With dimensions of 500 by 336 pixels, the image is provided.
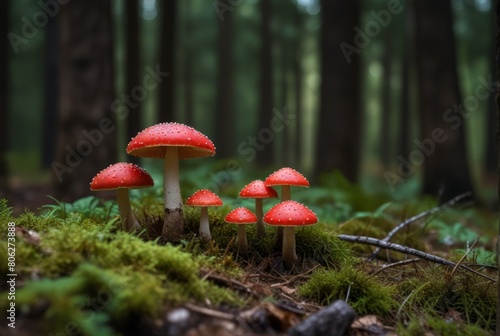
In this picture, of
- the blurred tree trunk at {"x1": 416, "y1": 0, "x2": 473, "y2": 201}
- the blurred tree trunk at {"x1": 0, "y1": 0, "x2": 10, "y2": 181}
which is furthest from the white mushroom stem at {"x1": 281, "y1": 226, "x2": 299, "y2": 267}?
the blurred tree trunk at {"x1": 0, "y1": 0, "x2": 10, "y2": 181}

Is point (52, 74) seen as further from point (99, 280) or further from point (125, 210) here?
point (99, 280)

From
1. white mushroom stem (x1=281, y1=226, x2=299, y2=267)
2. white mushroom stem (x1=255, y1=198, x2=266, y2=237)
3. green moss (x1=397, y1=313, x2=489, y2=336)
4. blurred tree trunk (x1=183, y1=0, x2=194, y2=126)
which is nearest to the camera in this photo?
green moss (x1=397, y1=313, x2=489, y2=336)

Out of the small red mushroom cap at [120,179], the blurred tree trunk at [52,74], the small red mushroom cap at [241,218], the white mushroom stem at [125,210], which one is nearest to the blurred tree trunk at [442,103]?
the small red mushroom cap at [241,218]

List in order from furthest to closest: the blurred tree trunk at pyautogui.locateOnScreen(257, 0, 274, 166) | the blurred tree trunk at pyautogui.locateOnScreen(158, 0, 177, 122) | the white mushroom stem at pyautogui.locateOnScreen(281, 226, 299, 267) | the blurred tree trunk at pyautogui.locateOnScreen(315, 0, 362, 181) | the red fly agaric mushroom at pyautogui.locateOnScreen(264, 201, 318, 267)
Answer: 1. the blurred tree trunk at pyautogui.locateOnScreen(257, 0, 274, 166)
2. the blurred tree trunk at pyautogui.locateOnScreen(158, 0, 177, 122)
3. the blurred tree trunk at pyautogui.locateOnScreen(315, 0, 362, 181)
4. the white mushroom stem at pyautogui.locateOnScreen(281, 226, 299, 267)
5. the red fly agaric mushroom at pyautogui.locateOnScreen(264, 201, 318, 267)

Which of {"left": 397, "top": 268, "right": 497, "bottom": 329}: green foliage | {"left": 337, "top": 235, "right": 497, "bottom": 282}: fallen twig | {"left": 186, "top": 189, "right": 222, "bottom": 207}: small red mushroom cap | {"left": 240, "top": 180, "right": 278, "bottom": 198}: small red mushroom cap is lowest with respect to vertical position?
{"left": 397, "top": 268, "right": 497, "bottom": 329}: green foliage

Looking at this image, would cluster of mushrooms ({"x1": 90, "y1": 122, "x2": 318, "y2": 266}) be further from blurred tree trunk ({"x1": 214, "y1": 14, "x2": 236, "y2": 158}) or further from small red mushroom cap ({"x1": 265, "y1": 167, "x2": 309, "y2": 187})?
blurred tree trunk ({"x1": 214, "y1": 14, "x2": 236, "y2": 158})

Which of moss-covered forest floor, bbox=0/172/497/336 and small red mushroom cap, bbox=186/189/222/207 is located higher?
small red mushroom cap, bbox=186/189/222/207

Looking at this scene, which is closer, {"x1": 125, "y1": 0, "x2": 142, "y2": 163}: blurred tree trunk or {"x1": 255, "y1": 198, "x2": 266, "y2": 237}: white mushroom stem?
{"x1": 255, "y1": 198, "x2": 266, "y2": 237}: white mushroom stem

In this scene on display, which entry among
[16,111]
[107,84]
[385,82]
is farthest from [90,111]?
[16,111]
